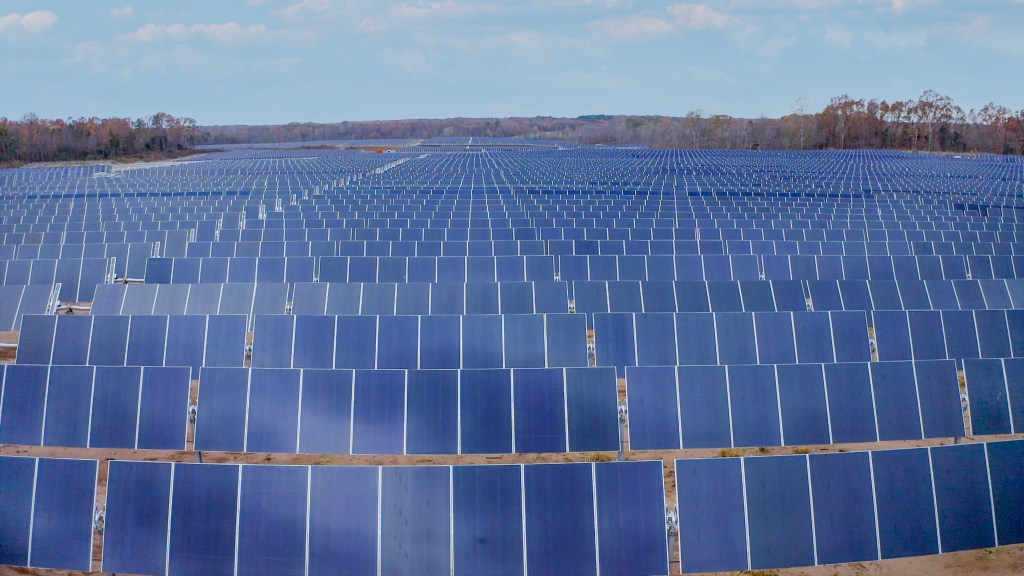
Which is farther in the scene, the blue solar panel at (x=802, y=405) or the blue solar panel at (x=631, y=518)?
the blue solar panel at (x=802, y=405)

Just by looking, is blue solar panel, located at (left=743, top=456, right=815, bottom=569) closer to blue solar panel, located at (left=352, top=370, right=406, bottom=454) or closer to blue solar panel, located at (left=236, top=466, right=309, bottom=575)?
blue solar panel, located at (left=352, top=370, right=406, bottom=454)

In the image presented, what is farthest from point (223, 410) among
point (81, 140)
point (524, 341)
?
point (81, 140)

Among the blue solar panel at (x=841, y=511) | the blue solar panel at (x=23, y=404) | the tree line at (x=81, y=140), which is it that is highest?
the tree line at (x=81, y=140)

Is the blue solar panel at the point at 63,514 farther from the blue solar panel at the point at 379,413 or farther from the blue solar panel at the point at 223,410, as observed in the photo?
the blue solar panel at the point at 379,413

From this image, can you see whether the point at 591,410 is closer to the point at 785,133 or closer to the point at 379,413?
the point at 379,413

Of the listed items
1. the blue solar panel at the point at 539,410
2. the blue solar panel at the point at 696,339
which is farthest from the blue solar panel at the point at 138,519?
Result: the blue solar panel at the point at 696,339

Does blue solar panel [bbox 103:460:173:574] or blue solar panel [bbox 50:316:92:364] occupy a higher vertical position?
blue solar panel [bbox 50:316:92:364]

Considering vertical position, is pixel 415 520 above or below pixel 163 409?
below

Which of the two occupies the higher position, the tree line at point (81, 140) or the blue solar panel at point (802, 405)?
the tree line at point (81, 140)

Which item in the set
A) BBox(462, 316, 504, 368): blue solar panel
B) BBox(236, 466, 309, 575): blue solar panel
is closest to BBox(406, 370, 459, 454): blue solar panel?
BBox(236, 466, 309, 575): blue solar panel

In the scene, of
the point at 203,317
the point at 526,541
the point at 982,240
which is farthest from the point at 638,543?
the point at 982,240

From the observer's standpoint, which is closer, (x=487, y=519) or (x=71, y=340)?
(x=487, y=519)
